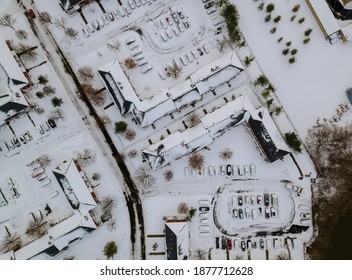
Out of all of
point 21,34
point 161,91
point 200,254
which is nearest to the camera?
point 161,91

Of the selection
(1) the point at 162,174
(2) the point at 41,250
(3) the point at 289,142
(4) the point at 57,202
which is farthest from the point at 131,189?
(3) the point at 289,142

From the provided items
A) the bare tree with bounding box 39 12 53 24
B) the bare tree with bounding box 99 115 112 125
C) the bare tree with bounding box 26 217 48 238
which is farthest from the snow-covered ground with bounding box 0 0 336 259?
the bare tree with bounding box 26 217 48 238

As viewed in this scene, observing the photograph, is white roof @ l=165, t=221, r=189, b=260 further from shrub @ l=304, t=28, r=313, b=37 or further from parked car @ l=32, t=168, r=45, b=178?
shrub @ l=304, t=28, r=313, b=37

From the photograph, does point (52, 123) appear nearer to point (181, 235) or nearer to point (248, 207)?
point (181, 235)

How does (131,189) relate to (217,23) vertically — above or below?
below

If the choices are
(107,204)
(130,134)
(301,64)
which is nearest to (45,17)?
(130,134)

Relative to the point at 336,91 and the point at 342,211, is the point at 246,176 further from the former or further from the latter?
the point at 336,91

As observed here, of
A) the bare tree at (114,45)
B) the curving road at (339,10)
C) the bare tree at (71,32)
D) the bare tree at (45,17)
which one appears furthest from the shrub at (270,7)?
the bare tree at (45,17)
